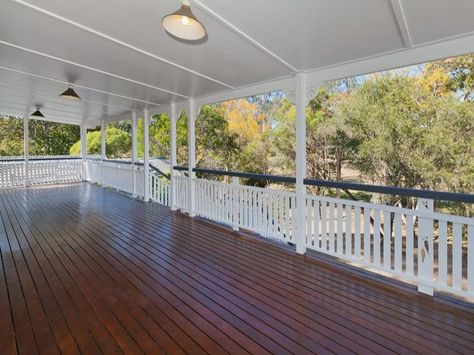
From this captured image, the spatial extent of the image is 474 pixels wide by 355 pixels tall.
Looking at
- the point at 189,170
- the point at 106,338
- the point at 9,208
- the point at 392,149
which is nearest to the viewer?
the point at 106,338

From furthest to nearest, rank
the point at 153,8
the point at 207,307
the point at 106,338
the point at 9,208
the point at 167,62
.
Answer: the point at 9,208
the point at 167,62
the point at 207,307
the point at 153,8
the point at 106,338

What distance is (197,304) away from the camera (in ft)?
7.88

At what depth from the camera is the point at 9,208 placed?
6.23 meters

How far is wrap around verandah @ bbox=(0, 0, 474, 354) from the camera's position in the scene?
6.59 ft

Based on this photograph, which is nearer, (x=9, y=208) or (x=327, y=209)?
(x=327, y=209)

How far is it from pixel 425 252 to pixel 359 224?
2.53 feet

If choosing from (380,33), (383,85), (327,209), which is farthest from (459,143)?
(380,33)

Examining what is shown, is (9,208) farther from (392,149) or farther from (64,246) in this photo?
(392,149)

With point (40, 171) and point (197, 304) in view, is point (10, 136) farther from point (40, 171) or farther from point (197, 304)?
point (197, 304)

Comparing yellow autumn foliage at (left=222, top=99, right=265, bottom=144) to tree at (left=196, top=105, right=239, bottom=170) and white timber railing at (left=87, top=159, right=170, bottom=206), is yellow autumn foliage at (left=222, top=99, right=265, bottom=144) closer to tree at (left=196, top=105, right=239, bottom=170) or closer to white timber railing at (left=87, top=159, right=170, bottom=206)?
tree at (left=196, top=105, right=239, bottom=170)

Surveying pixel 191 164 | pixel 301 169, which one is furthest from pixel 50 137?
pixel 301 169

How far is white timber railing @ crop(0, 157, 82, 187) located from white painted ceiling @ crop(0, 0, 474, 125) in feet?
22.4

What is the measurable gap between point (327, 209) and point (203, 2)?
2572 mm

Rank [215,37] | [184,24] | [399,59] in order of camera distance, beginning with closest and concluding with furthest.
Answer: [184,24] < [215,37] < [399,59]
